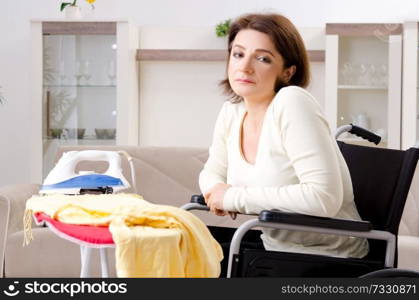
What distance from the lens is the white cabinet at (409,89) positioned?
15.8 ft

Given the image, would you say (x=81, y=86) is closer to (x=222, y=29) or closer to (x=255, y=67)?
(x=222, y=29)

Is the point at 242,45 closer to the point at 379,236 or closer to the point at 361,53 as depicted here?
the point at 379,236

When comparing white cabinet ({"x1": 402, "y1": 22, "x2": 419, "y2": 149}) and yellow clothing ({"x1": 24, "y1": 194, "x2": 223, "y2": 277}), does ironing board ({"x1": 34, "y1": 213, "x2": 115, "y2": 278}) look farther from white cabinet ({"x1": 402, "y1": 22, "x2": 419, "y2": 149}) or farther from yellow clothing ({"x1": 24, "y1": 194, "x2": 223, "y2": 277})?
white cabinet ({"x1": 402, "y1": 22, "x2": 419, "y2": 149})

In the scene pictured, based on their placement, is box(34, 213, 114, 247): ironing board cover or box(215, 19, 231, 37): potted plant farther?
box(215, 19, 231, 37): potted plant

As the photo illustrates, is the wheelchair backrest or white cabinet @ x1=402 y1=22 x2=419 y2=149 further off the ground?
white cabinet @ x1=402 y1=22 x2=419 y2=149

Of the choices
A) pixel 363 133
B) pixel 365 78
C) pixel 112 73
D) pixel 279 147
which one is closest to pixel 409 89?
pixel 365 78

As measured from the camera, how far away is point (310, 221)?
1.72 metres

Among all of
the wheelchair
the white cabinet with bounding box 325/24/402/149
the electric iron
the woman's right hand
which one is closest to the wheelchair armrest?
the wheelchair

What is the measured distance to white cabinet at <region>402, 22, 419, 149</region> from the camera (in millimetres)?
4816

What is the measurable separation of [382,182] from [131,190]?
1639 millimetres

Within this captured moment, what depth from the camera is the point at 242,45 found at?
6.43 ft

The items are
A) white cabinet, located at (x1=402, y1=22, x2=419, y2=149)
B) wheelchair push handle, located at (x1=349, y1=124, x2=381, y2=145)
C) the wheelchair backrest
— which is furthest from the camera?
white cabinet, located at (x1=402, y1=22, x2=419, y2=149)

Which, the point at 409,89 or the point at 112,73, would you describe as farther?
the point at 112,73

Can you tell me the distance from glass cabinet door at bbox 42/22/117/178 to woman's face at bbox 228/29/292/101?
3277 millimetres
